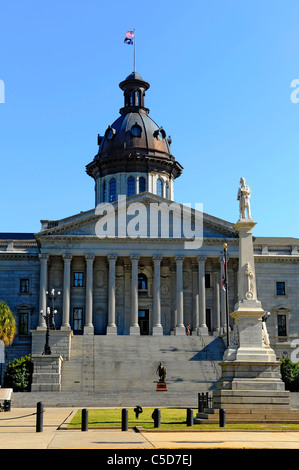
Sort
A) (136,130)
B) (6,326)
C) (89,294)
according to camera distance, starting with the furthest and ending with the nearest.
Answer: (136,130)
(89,294)
(6,326)

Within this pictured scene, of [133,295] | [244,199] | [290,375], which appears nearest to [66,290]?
[133,295]

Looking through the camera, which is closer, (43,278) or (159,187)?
(43,278)

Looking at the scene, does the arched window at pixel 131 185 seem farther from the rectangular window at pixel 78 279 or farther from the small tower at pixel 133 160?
the rectangular window at pixel 78 279

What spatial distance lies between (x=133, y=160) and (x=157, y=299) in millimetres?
20072

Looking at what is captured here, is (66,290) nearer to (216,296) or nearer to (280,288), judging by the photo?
(216,296)

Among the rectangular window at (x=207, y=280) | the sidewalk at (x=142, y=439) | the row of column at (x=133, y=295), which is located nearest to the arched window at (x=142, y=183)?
the rectangular window at (x=207, y=280)

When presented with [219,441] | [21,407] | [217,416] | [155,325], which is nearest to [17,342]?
[155,325]

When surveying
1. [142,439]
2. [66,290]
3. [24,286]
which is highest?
[24,286]

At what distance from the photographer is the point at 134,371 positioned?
58531 millimetres

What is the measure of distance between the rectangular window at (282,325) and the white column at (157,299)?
42.0 ft

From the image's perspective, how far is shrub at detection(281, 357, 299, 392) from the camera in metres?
58.0

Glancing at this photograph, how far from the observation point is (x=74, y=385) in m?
55.4

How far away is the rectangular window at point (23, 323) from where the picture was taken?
74.1 m
